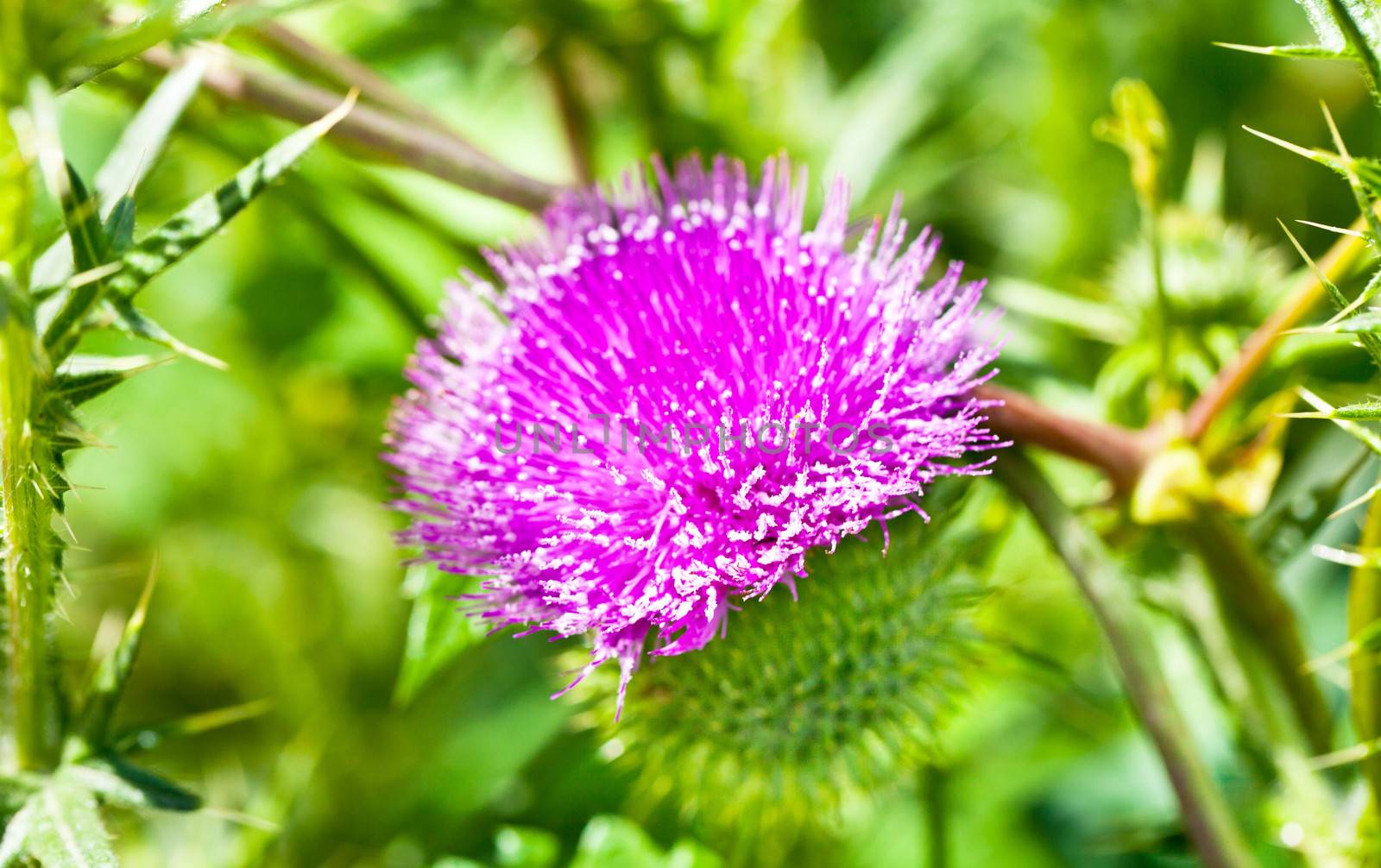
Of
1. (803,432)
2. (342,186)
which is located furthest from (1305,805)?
(342,186)

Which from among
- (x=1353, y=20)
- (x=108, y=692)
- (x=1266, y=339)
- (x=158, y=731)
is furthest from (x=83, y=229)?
(x=1266, y=339)

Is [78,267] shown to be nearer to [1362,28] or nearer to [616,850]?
[616,850]

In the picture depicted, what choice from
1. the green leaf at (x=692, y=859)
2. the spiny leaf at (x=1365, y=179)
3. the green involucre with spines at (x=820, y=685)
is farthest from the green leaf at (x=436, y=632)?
the spiny leaf at (x=1365, y=179)

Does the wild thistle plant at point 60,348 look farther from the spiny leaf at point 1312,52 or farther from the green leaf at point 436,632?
the spiny leaf at point 1312,52

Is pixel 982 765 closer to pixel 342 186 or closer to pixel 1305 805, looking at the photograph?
pixel 1305 805

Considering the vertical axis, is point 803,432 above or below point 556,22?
below

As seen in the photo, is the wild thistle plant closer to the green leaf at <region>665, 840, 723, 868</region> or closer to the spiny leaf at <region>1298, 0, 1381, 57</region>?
the green leaf at <region>665, 840, 723, 868</region>
